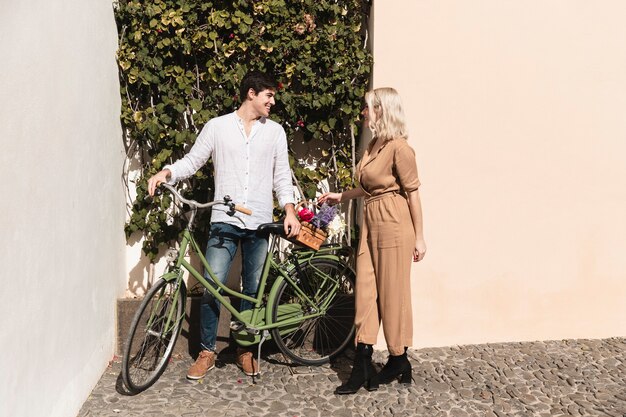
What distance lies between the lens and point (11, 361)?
3125 mm

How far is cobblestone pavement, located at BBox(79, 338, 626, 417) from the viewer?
442 centimetres

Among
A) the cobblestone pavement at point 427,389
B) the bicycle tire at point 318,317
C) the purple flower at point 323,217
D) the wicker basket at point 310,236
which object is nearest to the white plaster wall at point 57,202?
the cobblestone pavement at point 427,389

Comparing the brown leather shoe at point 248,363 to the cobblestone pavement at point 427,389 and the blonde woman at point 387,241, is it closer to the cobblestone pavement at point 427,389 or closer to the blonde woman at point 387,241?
the cobblestone pavement at point 427,389

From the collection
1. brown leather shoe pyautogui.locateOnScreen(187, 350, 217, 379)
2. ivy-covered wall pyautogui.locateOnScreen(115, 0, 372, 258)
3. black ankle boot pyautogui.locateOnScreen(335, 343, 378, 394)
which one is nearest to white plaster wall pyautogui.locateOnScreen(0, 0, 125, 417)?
ivy-covered wall pyautogui.locateOnScreen(115, 0, 372, 258)

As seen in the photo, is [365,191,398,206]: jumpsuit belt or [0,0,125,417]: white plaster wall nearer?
[0,0,125,417]: white plaster wall

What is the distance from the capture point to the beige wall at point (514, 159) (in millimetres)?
5449

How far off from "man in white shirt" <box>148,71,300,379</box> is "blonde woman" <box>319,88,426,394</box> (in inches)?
22.2

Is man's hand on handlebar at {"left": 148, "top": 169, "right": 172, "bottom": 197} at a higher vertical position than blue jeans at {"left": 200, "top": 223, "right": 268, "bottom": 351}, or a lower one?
higher

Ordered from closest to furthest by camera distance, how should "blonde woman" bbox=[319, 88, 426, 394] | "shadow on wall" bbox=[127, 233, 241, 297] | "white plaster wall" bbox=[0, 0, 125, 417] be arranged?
"white plaster wall" bbox=[0, 0, 125, 417], "blonde woman" bbox=[319, 88, 426, 394], "shadow on wall" bbox=[127, 233, 241, 297]

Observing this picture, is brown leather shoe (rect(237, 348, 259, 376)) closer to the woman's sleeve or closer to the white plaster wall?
the white plaster wall

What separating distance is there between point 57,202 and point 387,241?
2020 millimetres

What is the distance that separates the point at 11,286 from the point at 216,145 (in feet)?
6.80

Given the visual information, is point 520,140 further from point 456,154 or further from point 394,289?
point 394,289

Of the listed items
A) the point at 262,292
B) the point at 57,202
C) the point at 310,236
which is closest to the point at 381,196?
the point at 310,236
